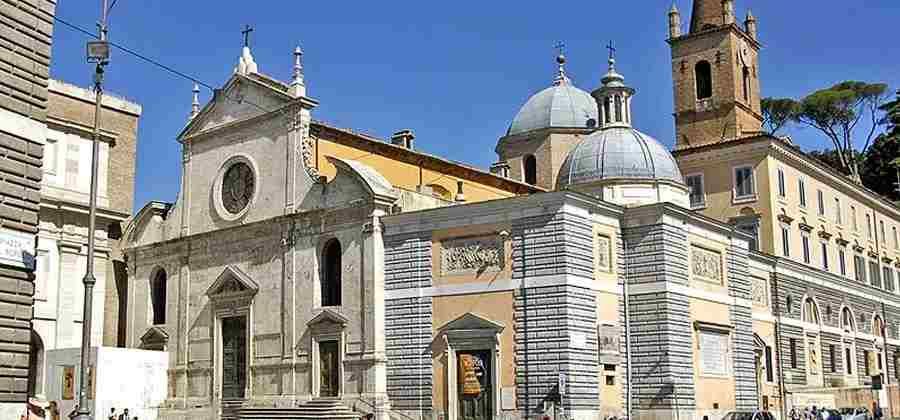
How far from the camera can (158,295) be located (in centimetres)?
4234

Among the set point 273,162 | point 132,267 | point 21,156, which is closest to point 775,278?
point 273,162

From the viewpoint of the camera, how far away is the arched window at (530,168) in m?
50.1

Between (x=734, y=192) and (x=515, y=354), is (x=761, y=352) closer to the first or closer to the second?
(x=734, y=192)

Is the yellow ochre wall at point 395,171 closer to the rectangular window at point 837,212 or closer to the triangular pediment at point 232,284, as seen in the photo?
the triangular pediment at point 232,284

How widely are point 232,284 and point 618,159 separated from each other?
14208mm

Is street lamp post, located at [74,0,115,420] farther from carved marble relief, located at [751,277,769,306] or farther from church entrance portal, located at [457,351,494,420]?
carved marble relief, located at [751,277,769,306]

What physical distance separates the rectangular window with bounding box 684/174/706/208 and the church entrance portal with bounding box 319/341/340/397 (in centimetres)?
1929

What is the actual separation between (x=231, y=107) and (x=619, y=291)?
53.2 feet

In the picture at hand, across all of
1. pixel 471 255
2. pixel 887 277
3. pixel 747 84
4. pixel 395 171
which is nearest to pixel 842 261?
pixel 887 277

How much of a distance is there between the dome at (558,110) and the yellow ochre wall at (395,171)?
26.7 ft

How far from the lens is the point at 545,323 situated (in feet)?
102

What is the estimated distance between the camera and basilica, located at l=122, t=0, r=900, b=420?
31.8 metres

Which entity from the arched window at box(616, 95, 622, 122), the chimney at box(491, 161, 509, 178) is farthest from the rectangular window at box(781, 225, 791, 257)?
the chimney at box(491, 161, 509, 178)

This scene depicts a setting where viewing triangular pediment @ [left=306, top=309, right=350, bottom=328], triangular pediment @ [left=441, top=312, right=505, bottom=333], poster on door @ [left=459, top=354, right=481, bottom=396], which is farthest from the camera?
triangular pediment @ [left=306, top=309, right=350, bottom=328]
